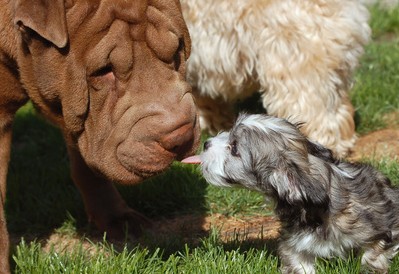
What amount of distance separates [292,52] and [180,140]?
73.4 inches

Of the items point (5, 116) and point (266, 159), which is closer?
point (266, 159)

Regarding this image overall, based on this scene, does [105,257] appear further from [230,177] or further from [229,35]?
[229,35]

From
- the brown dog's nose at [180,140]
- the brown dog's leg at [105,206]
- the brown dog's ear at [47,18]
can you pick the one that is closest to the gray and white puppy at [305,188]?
the brown dog's nose at [180,140]

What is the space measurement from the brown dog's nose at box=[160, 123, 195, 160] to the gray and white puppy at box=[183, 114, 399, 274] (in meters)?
0.15

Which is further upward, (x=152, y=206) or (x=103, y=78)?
(x=103, y=78)

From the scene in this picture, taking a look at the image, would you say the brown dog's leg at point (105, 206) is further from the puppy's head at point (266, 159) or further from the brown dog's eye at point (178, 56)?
the brown dog's eye at point (178, 56)

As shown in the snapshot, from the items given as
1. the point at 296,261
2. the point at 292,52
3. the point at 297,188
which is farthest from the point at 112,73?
the point at 292,52

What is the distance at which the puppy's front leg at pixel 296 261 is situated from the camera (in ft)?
13.5

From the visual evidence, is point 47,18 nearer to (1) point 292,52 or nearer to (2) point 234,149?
(2) point 234,149

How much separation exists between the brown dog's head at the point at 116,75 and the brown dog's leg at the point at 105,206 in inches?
42.0

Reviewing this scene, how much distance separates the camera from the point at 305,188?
12.7 feet

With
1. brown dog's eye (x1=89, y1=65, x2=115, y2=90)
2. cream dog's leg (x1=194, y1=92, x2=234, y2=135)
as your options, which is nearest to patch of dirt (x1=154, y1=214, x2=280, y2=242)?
brown dog's eye (x1=89, y1=65, x2=115, y2=90)

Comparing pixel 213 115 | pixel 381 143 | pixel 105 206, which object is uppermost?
pixel 105 206

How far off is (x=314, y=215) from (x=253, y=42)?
2003 millimetres
